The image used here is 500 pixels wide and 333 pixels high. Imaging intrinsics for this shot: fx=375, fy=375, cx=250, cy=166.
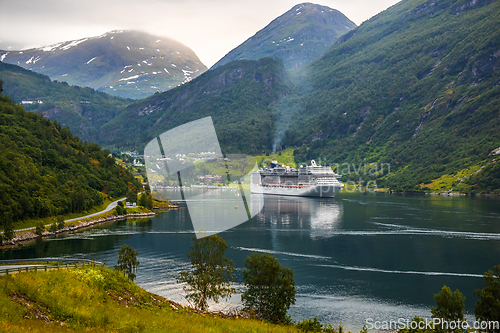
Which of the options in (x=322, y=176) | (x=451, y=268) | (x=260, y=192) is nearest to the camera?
(x=451, y=268)

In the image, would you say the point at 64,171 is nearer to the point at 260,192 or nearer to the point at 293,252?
the point at 293,252

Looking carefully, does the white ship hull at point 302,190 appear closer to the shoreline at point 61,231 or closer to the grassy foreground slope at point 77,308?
the shoreline at point 61,231

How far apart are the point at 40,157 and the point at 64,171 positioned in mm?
5657

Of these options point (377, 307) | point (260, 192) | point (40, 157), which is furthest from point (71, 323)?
point (260, 192)

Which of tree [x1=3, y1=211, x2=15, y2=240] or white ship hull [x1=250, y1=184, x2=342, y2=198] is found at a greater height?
white ship hull [x1=250, y1=184, x2=342, y2=198]

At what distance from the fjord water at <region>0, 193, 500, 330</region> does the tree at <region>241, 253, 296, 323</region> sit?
3175mm

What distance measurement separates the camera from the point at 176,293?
3209 cm

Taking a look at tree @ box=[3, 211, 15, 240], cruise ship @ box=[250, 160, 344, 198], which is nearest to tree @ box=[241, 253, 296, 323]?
tree @ box=[3, 211, 15, 240]

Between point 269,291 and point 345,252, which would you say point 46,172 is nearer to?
point 345,252

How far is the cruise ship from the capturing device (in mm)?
125750

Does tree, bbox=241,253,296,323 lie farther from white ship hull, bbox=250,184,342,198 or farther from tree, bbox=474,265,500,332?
white ship hull, bbox=250,184,342,198

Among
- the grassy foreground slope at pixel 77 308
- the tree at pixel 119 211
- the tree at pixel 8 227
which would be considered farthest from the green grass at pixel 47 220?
the grassy foreground slope at pixel 77 308

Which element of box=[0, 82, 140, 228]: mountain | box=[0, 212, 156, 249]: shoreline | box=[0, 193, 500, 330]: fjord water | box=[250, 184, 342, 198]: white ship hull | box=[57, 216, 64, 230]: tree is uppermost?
box=[0, 82, 140, 228]: mountain

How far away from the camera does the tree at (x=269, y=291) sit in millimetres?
25766
